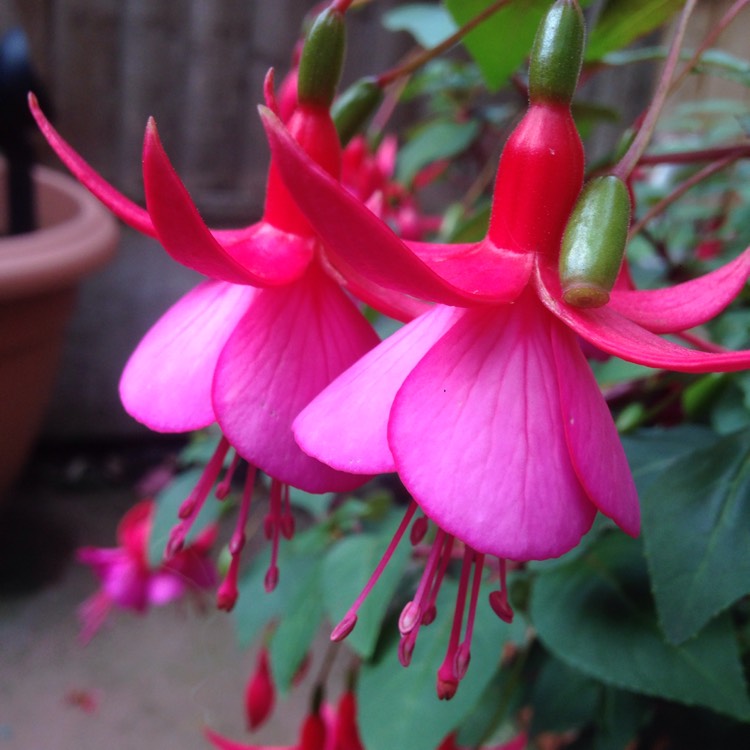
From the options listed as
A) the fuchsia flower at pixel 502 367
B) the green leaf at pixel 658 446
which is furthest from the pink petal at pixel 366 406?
the green leaf at pixel 658 446

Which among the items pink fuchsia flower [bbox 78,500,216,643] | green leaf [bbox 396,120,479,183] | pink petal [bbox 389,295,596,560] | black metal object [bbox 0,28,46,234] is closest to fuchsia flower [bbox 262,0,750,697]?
pink petal [bbox 389,295,596,560]

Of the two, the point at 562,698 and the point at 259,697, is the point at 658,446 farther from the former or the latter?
the point at 259,697

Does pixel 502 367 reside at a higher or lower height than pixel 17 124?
higher

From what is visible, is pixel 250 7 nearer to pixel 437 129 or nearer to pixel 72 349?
pixel 72 349

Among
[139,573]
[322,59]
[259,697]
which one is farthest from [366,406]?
[139,573]

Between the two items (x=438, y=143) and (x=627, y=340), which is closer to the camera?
(x=627, y=340)

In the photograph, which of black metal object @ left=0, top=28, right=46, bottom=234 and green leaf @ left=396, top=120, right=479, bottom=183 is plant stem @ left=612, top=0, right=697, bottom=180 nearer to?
green leaf @ left=396, top=120, right=479, bottom=183

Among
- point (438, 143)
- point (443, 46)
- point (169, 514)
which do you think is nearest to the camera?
point (443, 46)
